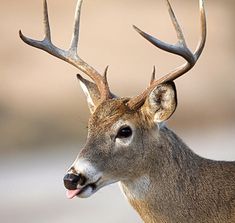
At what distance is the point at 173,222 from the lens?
7.59 meters

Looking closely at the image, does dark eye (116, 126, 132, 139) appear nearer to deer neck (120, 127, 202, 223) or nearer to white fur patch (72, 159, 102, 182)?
deer neck (120, 127, 202, 223)

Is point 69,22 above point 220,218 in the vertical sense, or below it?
above

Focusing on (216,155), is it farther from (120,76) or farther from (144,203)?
(144,203)

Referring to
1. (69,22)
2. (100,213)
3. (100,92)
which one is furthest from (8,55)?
(100,92)

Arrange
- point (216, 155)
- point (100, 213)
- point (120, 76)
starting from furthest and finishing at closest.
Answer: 1. point (120, 76)
2. point (216, 155)
3. point (100, 213)

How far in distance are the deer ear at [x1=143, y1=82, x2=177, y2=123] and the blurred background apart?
4.57m

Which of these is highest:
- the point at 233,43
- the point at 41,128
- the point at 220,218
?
the point at 233,43

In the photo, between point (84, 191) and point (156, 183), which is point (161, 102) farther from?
point (84, 191)

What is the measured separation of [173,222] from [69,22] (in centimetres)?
1265

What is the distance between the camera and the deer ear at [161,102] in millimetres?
7523

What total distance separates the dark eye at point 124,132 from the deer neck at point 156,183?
13 centimetres

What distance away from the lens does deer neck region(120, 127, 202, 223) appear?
24.7 feet

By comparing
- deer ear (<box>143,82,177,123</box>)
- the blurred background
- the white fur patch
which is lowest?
the white fur patch

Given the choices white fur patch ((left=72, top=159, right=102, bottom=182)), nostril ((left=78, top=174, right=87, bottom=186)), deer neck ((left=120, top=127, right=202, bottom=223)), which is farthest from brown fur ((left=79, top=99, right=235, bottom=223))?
nostril ((left=78, top=174, right=87, bottom=186))
